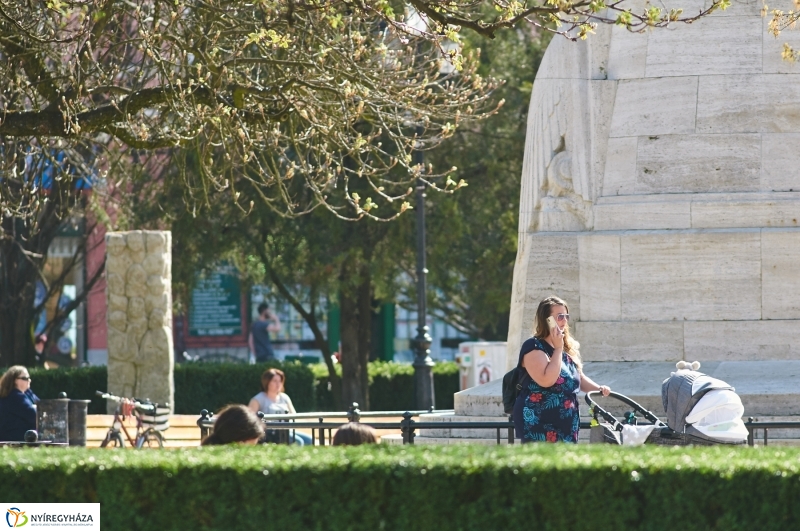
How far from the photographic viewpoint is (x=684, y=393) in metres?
8.22

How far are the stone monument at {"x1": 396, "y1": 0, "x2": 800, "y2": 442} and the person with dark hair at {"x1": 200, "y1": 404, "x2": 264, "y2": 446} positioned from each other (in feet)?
12.7

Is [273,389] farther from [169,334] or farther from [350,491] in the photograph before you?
[169,334]

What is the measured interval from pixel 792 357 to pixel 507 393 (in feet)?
12.1

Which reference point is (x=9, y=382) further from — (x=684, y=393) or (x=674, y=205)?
(x=684, y=393)

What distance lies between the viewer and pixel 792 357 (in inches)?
438

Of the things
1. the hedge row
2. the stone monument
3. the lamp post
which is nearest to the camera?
the stone monument

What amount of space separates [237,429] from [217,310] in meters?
35.0

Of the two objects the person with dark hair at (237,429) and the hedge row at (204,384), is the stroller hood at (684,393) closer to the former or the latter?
the person with dark hair at (237,429)

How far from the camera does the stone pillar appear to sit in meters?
23.5

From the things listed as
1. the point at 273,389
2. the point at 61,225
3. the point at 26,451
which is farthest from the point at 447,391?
the point at 26,451

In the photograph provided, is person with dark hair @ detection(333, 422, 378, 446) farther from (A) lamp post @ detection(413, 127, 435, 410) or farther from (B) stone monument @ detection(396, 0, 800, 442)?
(A) lamp post @ detection(413, 127, 435, 410)

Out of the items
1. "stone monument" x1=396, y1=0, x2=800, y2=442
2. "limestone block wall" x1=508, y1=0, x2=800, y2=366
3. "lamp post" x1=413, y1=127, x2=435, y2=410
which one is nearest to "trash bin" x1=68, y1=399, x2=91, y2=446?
"stone monument" x1=396, y1=0, x2=800, y2=442

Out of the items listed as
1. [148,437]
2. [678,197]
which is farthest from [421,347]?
[678,197]

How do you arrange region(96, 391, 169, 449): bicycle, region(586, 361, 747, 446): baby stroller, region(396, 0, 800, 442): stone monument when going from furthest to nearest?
region(96, 391, 169, 449): bicycle
region(396, 0, 800, 442): stone monument
region(586, 361, 747, 446): baby stroller
